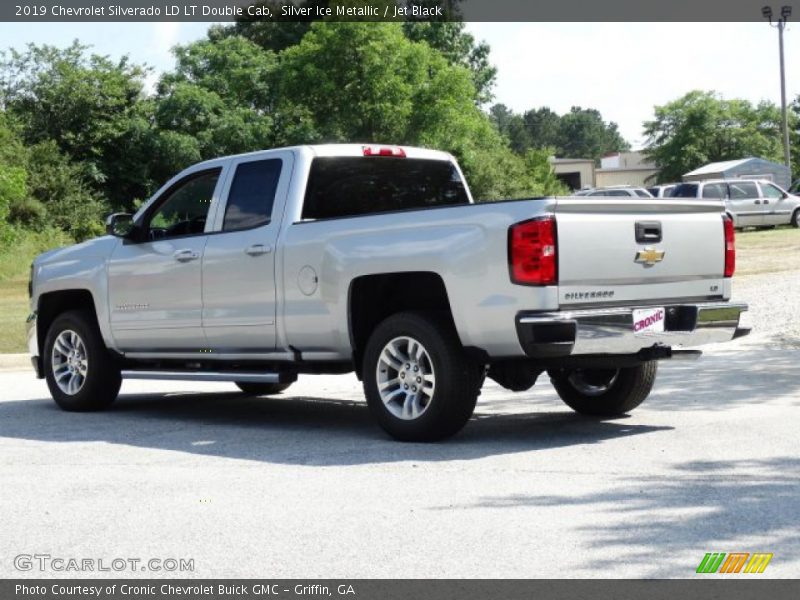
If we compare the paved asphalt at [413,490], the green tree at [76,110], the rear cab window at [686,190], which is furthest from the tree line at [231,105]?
the paved asphalt at [413,490]

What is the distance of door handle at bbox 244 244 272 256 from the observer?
31.4ft

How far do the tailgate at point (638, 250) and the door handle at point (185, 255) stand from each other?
335cm

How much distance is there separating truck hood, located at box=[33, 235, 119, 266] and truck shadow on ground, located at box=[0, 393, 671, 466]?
135 cm

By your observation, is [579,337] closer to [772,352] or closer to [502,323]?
[502,323]

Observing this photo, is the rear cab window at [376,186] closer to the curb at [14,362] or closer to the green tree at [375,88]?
A: the curb at [14,362]

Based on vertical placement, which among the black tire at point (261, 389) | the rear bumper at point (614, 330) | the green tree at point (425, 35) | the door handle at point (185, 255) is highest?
the green tree at point (425, 35)

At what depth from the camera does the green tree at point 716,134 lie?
347 feet

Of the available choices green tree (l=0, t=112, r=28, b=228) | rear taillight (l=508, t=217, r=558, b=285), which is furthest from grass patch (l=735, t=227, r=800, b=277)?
rear taillight (l=508, t=217, r=558, b=285)

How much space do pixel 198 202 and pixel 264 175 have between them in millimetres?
830

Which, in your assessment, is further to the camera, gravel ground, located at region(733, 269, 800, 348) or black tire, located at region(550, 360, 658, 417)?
gravel ground, located at region(733, 269, 800, 348)

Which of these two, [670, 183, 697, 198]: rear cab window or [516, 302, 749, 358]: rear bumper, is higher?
[670, 183, 697, 198]: rear cab window

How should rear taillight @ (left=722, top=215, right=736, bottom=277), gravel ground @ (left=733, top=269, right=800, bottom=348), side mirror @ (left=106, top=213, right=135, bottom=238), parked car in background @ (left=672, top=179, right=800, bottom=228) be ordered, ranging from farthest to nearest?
1. parked car in background @ (left=672, top=179, right=800, bottom=228)
2. gravel ground @ (left=733, top=269, right=800, bottom=348)
3. side mirror @ (left=106, top=213, right=135, bottom=238)
4. rear taillight @ (left=722, top=215, right=736, bottom=277)

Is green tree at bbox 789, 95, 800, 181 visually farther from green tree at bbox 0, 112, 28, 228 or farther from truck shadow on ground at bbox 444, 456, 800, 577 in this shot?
truck shadow on ground at bbox 444, 456, 800, 577

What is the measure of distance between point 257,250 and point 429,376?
1881 millimetres
